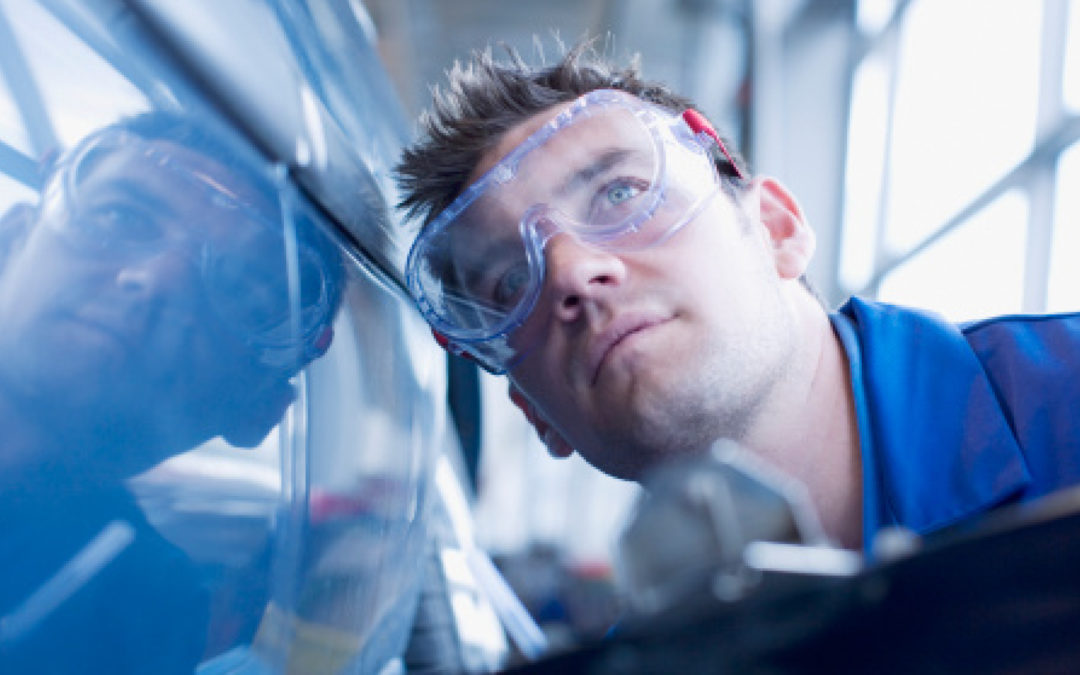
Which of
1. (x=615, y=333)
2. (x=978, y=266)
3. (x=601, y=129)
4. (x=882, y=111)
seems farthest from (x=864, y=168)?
(x=615, y=333)

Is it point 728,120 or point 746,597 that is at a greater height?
point 746,597

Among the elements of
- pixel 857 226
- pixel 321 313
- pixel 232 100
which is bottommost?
pixel 857 226

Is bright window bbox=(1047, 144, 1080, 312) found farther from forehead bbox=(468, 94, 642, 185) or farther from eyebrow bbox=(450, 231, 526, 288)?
eyebrow bbox=(450, 231, 526, 288)

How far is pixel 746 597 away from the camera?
27cm

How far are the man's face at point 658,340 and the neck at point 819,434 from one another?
0.03 meters

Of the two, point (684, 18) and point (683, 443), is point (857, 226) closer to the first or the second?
point (684, 18)

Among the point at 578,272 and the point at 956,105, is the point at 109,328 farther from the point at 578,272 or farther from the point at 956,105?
the point at 956,105

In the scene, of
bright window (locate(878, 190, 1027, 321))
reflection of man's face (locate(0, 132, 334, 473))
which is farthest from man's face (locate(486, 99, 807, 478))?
bright window (locate(878, 190, 1027, 321))

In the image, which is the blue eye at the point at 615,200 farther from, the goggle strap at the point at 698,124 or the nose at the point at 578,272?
the goggle strap at the point at 698,124

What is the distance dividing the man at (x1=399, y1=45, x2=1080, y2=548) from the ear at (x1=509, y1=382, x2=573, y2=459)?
0.10 meters

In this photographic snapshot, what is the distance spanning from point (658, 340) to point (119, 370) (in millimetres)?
553

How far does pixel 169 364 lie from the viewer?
533mm

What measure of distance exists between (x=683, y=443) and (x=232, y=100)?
0.58m

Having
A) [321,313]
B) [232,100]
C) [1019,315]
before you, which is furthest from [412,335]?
[1019,315]
